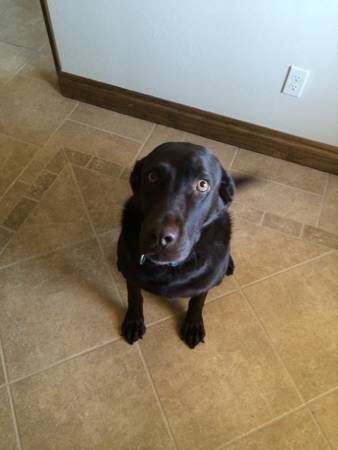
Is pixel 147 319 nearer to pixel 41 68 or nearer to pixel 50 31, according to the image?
pixel 50 31

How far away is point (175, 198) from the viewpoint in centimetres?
87

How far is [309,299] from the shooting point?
1393 millimetres

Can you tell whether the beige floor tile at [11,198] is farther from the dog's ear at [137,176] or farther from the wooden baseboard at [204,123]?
the dog's ear at [137,176]

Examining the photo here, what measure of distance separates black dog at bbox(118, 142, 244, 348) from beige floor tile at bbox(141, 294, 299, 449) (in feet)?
0.21

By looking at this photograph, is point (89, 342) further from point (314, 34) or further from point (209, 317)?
point (314, 34)

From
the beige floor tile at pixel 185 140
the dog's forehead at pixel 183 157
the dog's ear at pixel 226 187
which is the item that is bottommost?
the beige floor tile at pixel 185 140

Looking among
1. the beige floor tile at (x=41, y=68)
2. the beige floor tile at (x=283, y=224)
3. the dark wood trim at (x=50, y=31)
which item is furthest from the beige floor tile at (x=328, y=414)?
the beige floor tile at (x=41, y=68)

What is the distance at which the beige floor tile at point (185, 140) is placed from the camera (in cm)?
183

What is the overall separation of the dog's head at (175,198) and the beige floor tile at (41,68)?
1507 millimetres

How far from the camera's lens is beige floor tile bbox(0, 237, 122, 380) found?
1.24m

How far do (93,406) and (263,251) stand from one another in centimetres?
88

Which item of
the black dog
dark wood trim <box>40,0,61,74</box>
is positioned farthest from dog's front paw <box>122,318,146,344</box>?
dark wood trim <box>40,0,61,74</box>

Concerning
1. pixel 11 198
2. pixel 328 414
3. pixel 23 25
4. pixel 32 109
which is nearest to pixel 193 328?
pixel 328 414

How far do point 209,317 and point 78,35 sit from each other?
1.47 m
